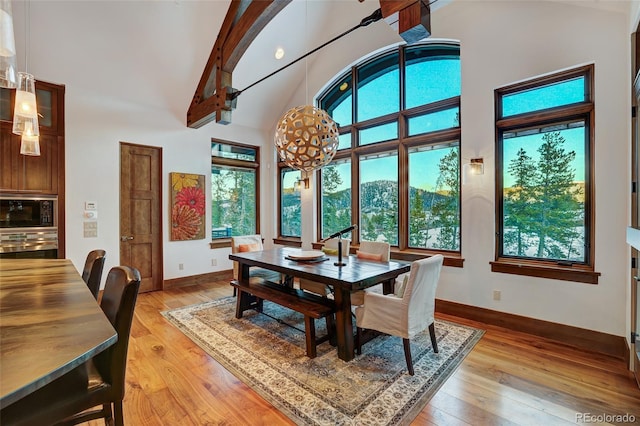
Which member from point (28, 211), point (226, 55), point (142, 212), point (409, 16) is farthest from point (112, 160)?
point (409, 16)

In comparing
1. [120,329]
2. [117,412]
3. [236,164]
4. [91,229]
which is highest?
[236,164]

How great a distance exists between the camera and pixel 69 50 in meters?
3.97

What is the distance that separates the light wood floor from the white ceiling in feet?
11.0

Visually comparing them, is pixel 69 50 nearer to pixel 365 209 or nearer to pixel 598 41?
pixel 365 209

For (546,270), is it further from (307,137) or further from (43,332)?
(43,332)

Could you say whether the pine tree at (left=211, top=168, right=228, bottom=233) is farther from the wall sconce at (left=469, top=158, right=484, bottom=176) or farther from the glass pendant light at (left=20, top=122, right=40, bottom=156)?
the wall sconce at (left=469, top=158, right=484, bottom=176)

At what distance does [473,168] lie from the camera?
142 inches

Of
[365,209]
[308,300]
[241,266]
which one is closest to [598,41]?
[365,209]

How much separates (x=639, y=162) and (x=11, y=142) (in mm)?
6698

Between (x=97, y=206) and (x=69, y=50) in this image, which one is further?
(x=97, y=206)

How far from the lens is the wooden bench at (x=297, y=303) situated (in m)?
2.72
